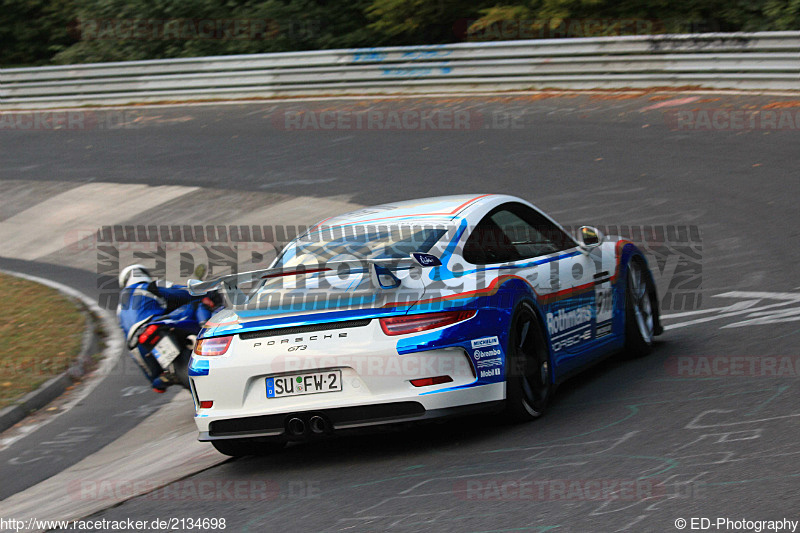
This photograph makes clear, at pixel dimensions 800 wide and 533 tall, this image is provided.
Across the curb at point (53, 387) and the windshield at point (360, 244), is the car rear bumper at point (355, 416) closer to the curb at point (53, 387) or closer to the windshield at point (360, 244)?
the windshield at point (360, 244)

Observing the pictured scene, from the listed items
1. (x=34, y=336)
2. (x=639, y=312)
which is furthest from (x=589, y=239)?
(x=34, y=336)

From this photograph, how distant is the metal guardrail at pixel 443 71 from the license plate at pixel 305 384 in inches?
567

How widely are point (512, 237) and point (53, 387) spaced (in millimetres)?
4536

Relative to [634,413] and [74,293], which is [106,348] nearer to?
[74,293]

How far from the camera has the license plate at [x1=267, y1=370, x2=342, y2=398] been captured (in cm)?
580

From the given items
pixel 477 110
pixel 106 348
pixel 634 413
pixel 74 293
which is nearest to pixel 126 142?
pixel 477 110

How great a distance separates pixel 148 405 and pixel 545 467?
422 centimetres

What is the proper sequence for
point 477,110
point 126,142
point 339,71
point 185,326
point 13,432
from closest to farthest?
point 185,326 → point 13,432 → point 477,110 → point 126,142 → point 339,71

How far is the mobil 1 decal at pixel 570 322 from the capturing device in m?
6.71

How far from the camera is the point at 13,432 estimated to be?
329 inches

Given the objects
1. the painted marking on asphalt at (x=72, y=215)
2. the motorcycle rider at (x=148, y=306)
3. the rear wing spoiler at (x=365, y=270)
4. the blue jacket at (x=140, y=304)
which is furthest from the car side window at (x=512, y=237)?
the painted marking on asphalt at (x=72, y=215)

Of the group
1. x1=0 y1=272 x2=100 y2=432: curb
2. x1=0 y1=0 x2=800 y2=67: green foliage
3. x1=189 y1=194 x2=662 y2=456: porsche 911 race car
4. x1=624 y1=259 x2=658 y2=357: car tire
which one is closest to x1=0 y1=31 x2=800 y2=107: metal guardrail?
x1=0 y1=0 x2=800 y2=67: green foliage

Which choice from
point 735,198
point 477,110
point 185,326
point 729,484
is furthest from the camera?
point 477,110

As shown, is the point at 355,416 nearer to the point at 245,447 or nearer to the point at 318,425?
the point at 318,425
